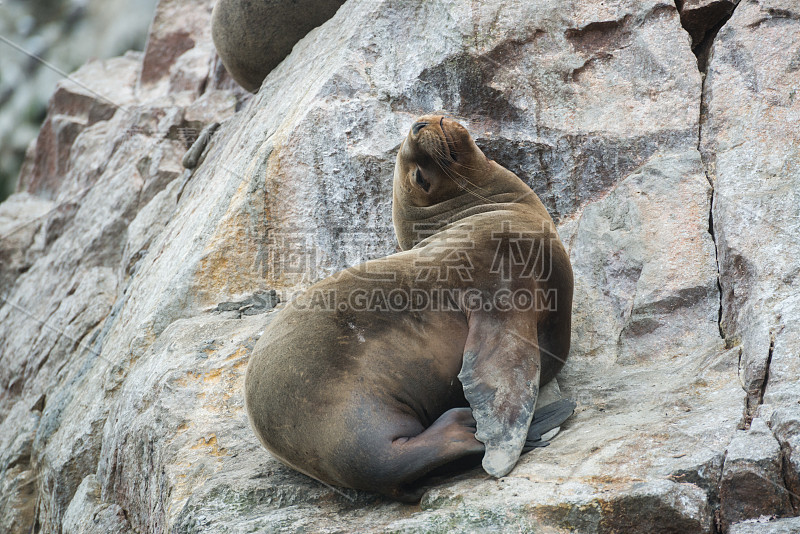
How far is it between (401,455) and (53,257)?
7.90 m

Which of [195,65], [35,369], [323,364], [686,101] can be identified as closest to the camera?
[323,364]

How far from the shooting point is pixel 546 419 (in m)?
3.44

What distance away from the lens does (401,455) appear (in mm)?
3043

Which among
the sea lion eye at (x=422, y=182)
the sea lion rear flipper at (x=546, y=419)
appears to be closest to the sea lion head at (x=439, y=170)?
the sea lion eye at (x=422, y=182)

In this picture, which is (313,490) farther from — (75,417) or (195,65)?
(195,65)

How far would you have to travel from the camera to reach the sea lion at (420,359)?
310 centimetres

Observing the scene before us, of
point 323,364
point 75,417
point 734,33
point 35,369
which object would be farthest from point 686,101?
point 35,369

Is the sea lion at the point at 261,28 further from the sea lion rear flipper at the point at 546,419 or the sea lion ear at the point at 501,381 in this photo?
the sea lion rear flipper at the point at 546,419

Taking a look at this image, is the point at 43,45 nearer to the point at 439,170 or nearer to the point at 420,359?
the point at 439,170

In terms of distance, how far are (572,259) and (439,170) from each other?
1.05 metres

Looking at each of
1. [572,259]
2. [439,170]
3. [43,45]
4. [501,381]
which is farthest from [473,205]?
[43,45]

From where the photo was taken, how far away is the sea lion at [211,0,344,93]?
716cm

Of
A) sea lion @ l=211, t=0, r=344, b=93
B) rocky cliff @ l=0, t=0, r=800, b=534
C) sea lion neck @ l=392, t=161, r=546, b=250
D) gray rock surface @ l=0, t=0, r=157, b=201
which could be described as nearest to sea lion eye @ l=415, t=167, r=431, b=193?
sea lion neck @ l=392, t=161, r=546, b=250

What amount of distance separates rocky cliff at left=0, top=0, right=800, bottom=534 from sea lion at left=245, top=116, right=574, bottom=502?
164 mm
